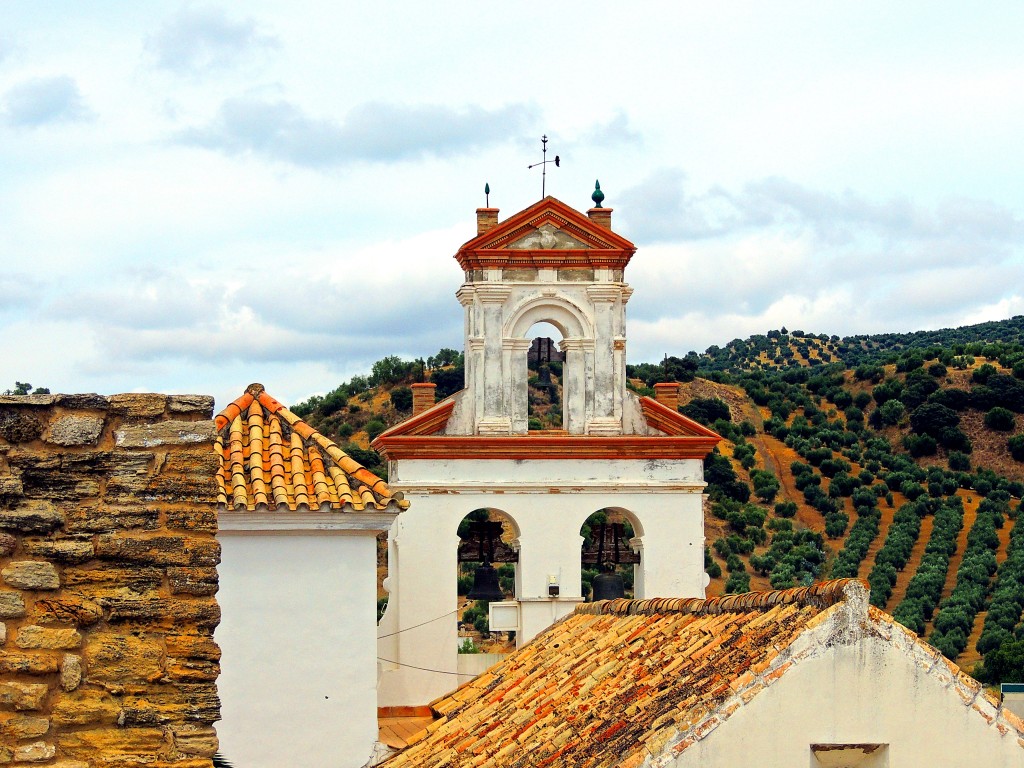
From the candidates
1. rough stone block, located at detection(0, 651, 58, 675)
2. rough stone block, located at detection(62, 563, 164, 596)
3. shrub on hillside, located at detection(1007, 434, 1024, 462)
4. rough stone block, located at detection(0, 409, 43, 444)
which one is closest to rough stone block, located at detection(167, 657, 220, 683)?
rough stone block, located at detection(62, 563, 164, 596)

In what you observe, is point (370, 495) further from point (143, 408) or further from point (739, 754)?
point (143, 408)

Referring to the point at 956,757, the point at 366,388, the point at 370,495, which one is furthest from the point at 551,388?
the point at 956,757

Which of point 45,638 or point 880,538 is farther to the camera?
point 880,538

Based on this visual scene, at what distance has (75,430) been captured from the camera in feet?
19.7

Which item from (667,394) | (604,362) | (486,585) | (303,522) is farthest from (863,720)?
(667,394)

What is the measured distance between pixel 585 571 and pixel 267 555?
21.5 metres

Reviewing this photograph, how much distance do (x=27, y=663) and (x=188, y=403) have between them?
107cm

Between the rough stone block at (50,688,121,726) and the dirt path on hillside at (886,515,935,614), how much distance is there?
3272cm

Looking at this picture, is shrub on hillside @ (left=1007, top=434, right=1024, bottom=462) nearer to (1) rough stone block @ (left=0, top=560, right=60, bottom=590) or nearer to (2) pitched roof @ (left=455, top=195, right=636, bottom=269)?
→ (2) pitched roof @ (left=455, top=195, right=636, bottom=269)

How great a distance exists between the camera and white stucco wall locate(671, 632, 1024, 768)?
24.5 feet

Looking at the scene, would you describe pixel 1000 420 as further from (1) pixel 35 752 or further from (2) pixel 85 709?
(1) pixel 35 752

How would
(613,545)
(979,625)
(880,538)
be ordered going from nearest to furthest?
(613,545) → (979,625) → (880,538)

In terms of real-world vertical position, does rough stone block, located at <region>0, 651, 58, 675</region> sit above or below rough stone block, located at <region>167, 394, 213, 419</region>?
below

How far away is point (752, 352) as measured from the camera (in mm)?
66500
